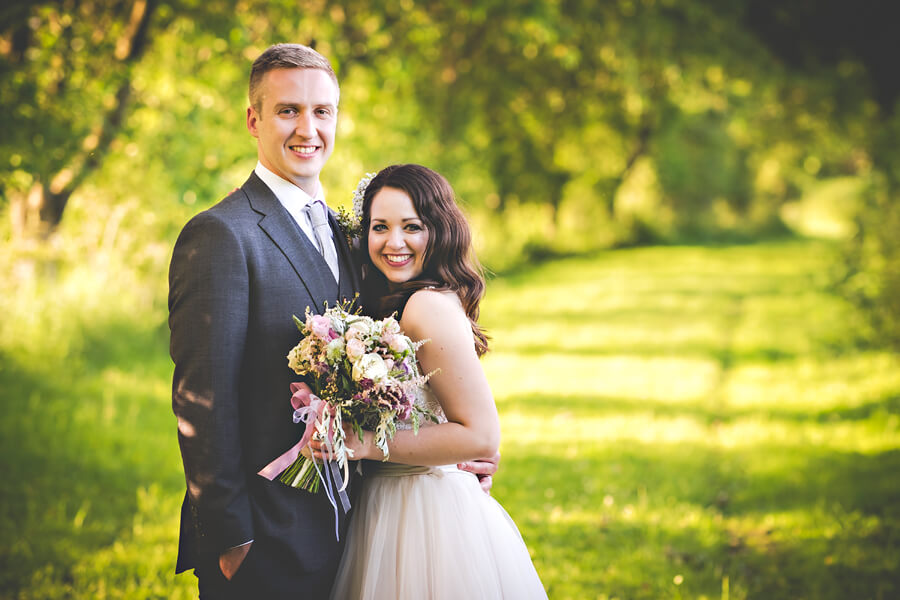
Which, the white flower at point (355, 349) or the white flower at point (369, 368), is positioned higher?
the white flower at point (355, 349)

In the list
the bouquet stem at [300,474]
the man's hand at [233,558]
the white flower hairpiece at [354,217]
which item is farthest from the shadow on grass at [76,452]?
the white flower hairpiece at [354,217]

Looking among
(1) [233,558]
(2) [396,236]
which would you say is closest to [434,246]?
(2) [396,236]

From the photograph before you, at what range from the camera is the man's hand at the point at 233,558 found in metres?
2.57

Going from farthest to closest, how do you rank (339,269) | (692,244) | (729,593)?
(692,244), (729,593), (339,269)

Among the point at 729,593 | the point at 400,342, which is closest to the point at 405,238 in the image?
the point at 400,342

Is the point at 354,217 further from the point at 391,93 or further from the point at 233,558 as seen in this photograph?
the point at 391,93

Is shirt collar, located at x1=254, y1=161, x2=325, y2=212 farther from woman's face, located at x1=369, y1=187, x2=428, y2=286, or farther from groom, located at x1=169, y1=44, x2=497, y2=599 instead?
woman's face, located at x1=369, y1=187, x2=428, y2=286

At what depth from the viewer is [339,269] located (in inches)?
117

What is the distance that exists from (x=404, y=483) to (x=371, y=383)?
769 millimetres

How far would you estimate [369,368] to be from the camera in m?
2.36

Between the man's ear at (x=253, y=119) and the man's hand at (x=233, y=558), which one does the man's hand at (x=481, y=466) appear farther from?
the man's ear at (x=253, y=119)

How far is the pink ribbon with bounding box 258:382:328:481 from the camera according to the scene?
246 centimetres

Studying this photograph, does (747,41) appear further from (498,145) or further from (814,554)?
(498,145)

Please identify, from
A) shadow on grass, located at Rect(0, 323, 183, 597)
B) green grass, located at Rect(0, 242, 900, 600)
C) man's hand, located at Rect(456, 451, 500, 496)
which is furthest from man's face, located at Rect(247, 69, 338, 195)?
shadow on grass, located at Rect(0, 323, 183, 597)
